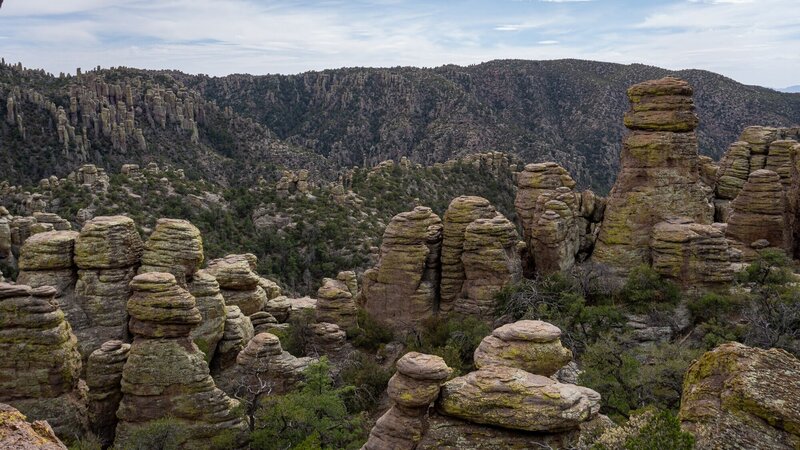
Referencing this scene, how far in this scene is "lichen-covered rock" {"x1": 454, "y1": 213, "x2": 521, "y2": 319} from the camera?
26.2 m

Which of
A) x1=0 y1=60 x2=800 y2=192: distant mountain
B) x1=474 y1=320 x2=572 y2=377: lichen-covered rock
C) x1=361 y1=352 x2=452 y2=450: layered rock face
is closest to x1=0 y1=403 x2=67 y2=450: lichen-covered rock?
x1=361 y1=352 x2=452 y2=450: layered rock face

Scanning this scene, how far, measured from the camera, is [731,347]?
9.80 meters

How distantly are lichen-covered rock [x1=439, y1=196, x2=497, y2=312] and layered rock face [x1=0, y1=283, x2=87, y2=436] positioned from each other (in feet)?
52.9

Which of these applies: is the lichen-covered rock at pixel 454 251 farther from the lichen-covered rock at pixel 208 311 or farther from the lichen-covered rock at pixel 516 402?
the lichen-covered rock at pixel 516 402

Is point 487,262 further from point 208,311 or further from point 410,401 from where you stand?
point 410,401

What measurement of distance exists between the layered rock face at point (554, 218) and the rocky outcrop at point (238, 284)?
13624 mm

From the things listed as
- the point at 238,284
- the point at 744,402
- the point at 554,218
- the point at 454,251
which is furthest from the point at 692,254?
the point at 238,284

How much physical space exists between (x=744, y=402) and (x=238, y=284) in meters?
22.6

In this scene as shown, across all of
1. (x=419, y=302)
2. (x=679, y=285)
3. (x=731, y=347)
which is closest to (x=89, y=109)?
(x=419, y=302)

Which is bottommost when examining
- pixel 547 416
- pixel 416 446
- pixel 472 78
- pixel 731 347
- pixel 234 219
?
pixel 234 219

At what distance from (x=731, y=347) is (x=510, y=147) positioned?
107964 millimetres

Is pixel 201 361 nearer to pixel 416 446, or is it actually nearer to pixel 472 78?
pixel 416 446

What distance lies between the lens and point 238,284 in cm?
2731

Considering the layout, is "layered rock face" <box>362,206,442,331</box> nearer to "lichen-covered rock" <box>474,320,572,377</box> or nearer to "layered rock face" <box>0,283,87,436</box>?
"lichen-covered rock" <box>474,320,572,377</box>
